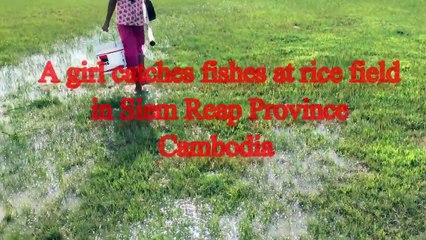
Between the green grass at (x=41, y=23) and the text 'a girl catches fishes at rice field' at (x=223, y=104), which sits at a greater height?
the green grass at (x=41, y=23)

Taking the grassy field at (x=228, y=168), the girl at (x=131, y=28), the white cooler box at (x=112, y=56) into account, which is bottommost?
the grassy field at (x=228, y=168)

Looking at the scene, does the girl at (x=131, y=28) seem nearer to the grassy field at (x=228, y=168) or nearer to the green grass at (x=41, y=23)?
the grassy field at (x=228, y=168)

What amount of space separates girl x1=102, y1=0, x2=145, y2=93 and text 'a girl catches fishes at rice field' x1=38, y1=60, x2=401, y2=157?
15 centimetres

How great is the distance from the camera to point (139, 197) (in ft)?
12.9

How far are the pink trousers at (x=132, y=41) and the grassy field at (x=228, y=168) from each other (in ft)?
1.48

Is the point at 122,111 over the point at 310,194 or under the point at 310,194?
over

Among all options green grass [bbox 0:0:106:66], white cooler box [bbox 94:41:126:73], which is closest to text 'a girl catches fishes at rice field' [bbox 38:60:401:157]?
white cooler box [bbox 94:41:126:73]

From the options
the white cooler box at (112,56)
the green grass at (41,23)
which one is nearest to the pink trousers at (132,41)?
the white cooler box at (112,56)

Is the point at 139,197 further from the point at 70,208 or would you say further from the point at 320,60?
the point at 320,60

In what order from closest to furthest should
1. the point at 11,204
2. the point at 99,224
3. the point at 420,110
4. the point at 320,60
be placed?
1. the point at 99,224
2. the point at 11,204
3. the point at 420,110
4. the point at 320,60

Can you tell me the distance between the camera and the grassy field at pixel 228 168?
11.9 feet

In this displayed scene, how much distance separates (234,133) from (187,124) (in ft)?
1.81

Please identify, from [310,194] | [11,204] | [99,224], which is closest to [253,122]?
[310,194]

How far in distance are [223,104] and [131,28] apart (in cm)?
149
